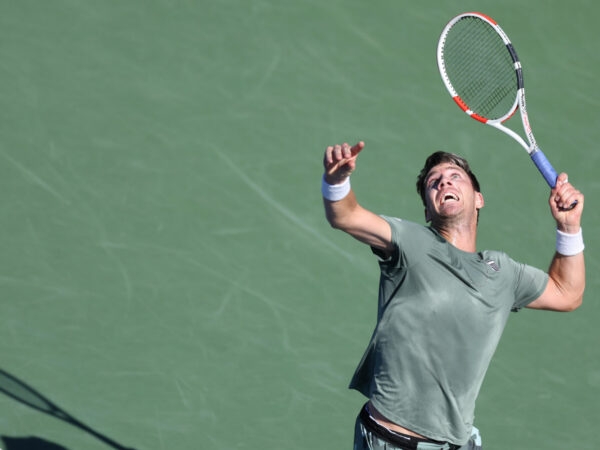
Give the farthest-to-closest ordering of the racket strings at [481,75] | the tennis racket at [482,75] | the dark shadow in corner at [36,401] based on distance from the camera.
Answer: the dark shadow in corner at [36,401] → the racket strings at [481,75] → the tennis racket at [482,75]

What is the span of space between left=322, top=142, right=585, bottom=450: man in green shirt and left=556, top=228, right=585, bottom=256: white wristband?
0.31 m

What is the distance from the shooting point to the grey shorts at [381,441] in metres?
4.83

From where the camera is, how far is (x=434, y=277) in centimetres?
477

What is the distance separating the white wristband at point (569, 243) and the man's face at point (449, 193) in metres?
0.43

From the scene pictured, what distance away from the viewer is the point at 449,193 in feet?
16.3

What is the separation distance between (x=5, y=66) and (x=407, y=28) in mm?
3180

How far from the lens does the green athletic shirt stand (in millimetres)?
4746

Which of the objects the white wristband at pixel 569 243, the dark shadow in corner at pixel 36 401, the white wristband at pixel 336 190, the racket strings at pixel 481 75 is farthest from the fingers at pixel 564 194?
the dark shadow in corner at pixel 36 401

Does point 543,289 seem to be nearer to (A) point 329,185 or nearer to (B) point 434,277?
(B) point 434,277

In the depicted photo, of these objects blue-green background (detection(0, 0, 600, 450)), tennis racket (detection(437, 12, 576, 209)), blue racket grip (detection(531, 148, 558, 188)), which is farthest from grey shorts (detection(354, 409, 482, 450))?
blue-green background (detection(0, 0, 600, 450))

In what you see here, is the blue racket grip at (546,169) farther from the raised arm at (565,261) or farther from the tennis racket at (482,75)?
the tennis racket at (482,75)

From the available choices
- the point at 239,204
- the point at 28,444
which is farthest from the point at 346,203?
the point at 239,204

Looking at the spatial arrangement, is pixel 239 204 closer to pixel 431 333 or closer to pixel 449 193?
pixel 449 193

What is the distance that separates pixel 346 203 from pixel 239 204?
3.43 m
